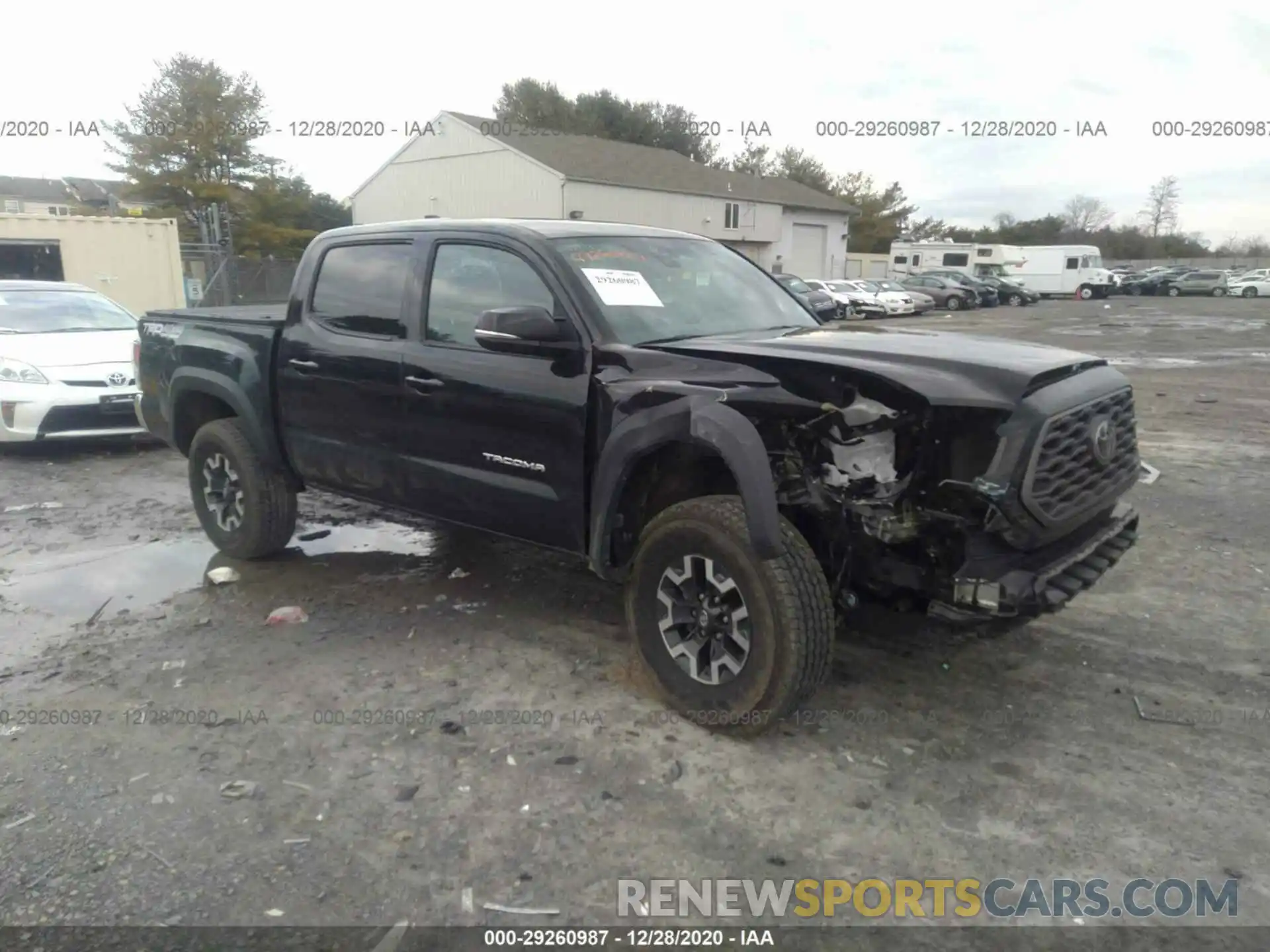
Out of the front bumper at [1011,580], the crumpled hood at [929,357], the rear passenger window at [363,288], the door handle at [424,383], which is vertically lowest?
the front bumper at [1011,580]

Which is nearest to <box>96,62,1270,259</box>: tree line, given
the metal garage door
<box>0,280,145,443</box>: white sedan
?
the metal garage door

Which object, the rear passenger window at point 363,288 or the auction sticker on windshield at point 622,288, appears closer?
the auction sticker on windshield at point 622,288

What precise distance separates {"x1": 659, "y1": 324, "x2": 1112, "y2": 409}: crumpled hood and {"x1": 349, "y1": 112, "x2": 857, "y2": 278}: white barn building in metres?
27.5

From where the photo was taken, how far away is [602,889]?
8.95 feet

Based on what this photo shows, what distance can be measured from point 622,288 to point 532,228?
1.78ft

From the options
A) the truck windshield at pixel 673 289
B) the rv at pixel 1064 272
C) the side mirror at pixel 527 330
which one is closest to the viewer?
the side mirror at pixel 527 330

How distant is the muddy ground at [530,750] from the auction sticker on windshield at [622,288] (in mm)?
1595

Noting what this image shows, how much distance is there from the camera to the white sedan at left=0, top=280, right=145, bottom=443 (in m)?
8.17

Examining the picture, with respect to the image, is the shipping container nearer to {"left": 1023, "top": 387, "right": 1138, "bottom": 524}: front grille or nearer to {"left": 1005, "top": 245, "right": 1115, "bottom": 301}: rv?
{"left": 1023, "top": 387, "right": 1138, "bottom": 524}: front grille

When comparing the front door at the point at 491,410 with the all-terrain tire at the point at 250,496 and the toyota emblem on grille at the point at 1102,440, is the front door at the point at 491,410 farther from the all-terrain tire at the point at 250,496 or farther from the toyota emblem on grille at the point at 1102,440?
the toyota emblem on grille at the point at 1102,440

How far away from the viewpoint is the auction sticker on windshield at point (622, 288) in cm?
400

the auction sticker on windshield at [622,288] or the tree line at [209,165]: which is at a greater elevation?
the tree line at [209,165]

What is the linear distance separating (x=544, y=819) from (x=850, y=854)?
0.97 m

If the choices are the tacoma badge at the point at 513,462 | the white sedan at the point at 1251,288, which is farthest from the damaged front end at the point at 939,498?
the white sedan at the point at 1251,288
